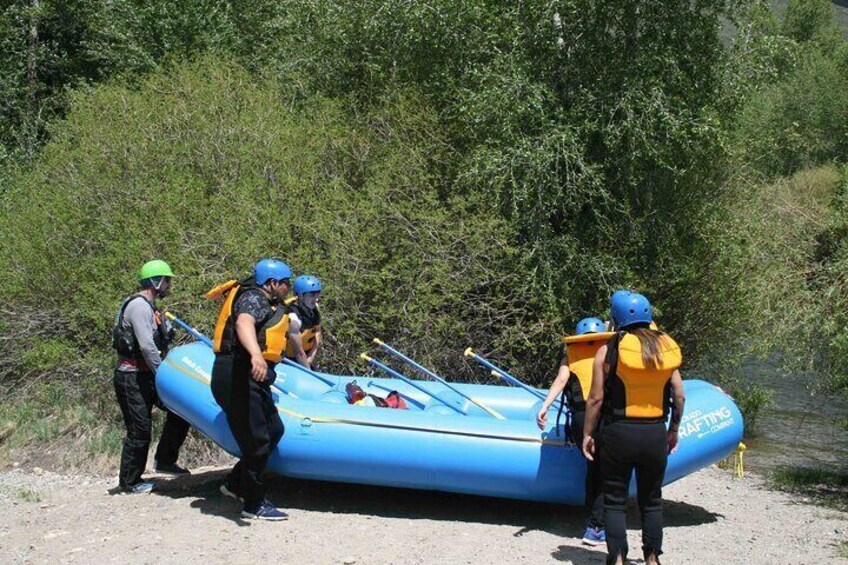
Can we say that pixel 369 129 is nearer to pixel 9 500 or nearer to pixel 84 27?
pixel 9 500

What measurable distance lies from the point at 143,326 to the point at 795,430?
8.90m

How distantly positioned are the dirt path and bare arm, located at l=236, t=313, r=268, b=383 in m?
0.93

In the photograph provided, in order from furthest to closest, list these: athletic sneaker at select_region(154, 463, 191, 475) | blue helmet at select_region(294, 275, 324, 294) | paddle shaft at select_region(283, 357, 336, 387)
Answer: blue helmet at select_region(294, 275, 324, 294), paddle shaft at select_region(283, 357, 336, 387), athletic sneaker at select_region(154, 463, 191, 475)

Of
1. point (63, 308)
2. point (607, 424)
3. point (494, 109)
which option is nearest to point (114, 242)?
point (63, 308)

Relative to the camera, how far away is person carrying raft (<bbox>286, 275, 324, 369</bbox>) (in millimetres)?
7094

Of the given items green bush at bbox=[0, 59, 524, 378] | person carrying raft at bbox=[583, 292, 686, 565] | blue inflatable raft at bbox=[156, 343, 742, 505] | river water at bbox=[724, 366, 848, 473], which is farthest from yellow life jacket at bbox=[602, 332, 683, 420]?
river water at bbox=[724, 366, 848, 473]

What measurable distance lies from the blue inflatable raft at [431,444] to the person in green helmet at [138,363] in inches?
8.4

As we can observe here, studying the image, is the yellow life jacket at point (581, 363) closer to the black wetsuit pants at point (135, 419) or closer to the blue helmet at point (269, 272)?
the blue helmet at point (269, 272)

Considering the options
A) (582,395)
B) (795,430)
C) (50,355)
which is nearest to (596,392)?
(582,395)

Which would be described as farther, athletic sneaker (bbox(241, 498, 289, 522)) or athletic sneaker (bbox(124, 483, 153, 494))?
athletic sneaker (bbox(124, 483, 153, 494))

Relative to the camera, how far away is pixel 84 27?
1808cm

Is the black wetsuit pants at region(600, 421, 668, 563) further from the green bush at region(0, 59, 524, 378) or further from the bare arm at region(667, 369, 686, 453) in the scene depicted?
the green bush at region(0, 59, 524, 378)

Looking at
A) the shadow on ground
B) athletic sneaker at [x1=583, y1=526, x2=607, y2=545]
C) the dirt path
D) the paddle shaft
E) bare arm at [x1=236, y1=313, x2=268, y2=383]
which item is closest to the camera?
the dirt path

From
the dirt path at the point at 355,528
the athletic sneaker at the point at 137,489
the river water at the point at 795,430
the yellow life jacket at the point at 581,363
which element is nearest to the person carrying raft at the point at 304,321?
the dirt path at the point at 355,528
